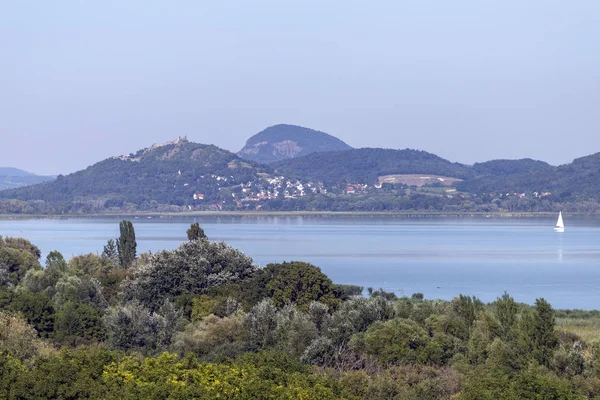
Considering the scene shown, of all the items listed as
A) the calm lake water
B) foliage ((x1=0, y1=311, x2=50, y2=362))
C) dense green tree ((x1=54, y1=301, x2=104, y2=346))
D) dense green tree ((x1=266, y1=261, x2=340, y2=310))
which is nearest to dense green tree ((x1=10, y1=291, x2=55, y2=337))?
dense green tree ((x1=54, y1=301, x2=104, y2=346))

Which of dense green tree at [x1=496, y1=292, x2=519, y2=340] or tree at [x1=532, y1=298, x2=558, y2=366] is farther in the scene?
dense green tree at [x1=496, y1=292, x2=519, y2=340]

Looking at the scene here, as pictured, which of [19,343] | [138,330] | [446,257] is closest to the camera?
[19,343]

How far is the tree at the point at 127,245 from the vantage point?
4866 cm

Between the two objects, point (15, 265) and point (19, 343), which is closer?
point (19, 343)

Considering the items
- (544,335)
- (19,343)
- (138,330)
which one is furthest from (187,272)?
(544,335)

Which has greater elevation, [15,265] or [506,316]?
[15,265]

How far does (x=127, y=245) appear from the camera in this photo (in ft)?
160

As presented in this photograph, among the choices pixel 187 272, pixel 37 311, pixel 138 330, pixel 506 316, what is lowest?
pixel 138 330

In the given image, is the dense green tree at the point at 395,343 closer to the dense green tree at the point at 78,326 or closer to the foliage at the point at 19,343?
the foliage at the point at 19,343

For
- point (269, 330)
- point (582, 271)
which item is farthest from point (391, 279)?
point (269, 330)

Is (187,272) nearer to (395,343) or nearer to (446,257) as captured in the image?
(395,343)

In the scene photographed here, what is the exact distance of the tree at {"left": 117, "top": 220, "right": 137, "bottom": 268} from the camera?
160 ft

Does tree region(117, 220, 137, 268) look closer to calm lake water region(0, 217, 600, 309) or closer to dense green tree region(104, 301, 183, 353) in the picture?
calm lake water region(0, 217, 600, 309)

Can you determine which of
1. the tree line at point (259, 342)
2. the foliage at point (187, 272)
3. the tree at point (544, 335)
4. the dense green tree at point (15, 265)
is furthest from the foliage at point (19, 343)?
the dense green tree at point (15, 265)
